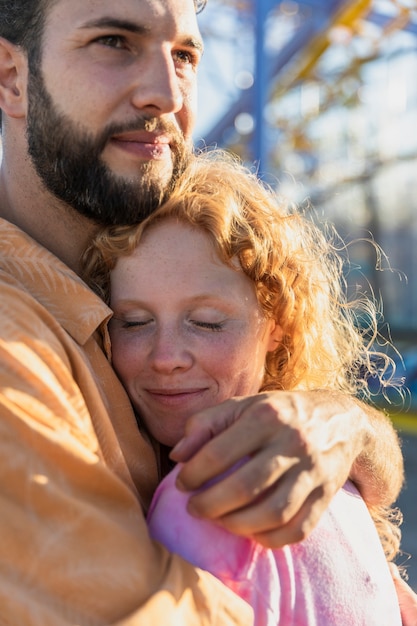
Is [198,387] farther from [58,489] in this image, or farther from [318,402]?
[58,489]

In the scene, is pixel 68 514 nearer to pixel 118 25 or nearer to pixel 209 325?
pixel 209 325

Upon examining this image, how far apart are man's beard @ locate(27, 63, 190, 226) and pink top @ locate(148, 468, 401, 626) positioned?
2.13ft

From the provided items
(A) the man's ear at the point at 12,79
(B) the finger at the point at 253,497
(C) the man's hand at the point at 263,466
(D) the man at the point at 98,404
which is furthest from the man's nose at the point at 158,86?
(B) the finger at the point at 253,497

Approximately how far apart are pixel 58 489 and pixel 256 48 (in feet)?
18.2

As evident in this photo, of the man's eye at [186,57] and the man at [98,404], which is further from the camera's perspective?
the man's eye at [186,57]

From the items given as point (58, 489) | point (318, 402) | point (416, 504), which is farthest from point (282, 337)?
point (416, 504)

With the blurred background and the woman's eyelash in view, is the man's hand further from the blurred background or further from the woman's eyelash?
the blurred background

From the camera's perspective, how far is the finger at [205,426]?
1.24 meters

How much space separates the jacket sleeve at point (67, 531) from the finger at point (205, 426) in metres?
0.11

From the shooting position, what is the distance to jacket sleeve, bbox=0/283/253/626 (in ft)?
3.54

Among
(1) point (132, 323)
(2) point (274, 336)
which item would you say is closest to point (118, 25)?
(1) point (132, 323)

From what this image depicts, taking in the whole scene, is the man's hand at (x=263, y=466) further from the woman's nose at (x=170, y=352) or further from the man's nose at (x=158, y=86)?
the man's nose at (x=158, y=86)

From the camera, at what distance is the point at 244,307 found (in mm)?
1713

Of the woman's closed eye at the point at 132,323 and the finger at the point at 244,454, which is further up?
the finger at the point at 244,454
